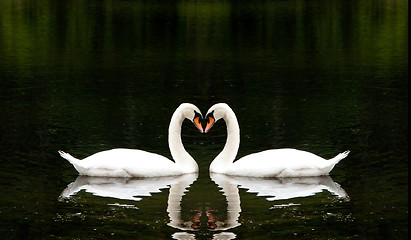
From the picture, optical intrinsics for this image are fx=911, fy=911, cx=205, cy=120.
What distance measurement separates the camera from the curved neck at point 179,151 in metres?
16.3

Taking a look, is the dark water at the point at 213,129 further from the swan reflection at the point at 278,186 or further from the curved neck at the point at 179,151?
the curved neck at the point at 179,151

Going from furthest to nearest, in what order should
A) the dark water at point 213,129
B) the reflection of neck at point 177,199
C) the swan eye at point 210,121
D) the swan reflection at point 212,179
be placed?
1. the swan eye at point 210,121
2. the swan reflection at point 212,179
3. the dark water at point 213,129
4. the reflection of neck at point 177,199

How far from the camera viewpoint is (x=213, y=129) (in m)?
21.0

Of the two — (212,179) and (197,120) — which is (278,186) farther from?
(197,120)

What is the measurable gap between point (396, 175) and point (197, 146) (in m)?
4.55

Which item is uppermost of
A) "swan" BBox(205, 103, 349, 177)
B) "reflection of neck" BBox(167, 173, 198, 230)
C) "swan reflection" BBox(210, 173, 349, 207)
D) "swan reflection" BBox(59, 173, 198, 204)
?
"swan" BBox(205, 103, 349, 177)

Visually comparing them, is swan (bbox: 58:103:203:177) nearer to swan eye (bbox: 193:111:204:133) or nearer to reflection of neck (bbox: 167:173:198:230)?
reflection of neck (bbox: 167:173:198:230)

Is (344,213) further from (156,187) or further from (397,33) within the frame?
(397,33)

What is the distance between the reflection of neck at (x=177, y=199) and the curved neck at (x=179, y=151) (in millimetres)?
182

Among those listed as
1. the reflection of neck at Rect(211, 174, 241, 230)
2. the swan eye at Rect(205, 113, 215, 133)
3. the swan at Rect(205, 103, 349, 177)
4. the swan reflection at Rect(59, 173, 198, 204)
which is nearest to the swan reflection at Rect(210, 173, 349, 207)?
the reflection of neck at Rect(211, 174, 241, 230)

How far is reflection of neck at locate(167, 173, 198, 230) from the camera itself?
1280 centimetres

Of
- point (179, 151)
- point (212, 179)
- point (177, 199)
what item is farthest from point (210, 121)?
point (177, 199)

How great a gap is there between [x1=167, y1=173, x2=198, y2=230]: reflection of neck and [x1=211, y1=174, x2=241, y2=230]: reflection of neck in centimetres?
44

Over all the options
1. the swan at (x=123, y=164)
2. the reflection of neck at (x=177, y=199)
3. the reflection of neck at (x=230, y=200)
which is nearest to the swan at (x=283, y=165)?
the reflection of neck at (x=230, y=200)
